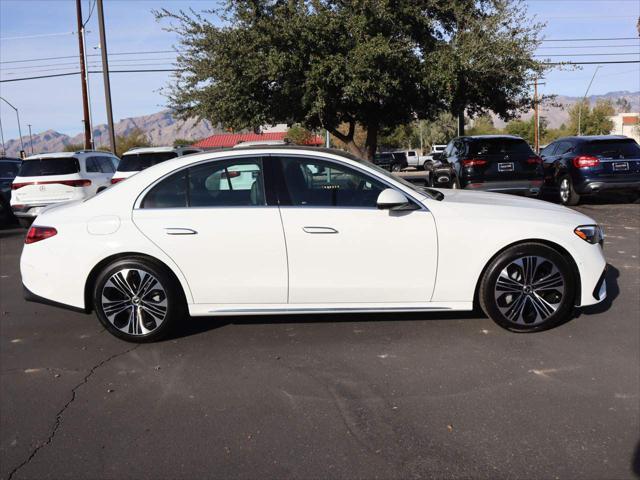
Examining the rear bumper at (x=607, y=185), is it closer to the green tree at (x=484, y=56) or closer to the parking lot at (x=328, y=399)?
the green tree at (x=484, y=56)

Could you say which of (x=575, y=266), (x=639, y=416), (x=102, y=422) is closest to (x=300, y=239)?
(x=102, y=422)

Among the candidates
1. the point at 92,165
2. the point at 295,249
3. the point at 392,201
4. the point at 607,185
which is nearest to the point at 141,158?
the point at 92,165

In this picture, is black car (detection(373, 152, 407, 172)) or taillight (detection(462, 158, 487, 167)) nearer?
taillight (detection(462, 158, 487, 167))

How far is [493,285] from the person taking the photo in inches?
182

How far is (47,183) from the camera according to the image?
1167 centimetres

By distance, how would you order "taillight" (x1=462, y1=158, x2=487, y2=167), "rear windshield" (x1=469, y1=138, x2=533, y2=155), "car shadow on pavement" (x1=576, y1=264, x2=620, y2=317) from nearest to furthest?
"car shadow on pavement" (x1=576, y1=264, x2=620, y2=317) < "taillight" (x1=462, y1=158, x2=487, y2=167) < "rear windshield" (x1=469, y1=138, x2=533, y2=155)

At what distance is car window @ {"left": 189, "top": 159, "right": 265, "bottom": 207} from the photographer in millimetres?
4691

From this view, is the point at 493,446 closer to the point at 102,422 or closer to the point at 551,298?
the point at 551,298

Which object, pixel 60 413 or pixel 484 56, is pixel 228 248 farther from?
pixel 484 56

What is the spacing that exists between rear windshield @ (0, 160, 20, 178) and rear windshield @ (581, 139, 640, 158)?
1361 cm

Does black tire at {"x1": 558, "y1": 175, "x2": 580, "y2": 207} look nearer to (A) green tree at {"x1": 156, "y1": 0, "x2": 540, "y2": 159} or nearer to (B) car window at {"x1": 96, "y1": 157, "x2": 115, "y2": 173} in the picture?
(A) green tree at {"x1": 156, "y1": 0, "x2": 540, "y2": 159}

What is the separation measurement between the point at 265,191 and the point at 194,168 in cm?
65

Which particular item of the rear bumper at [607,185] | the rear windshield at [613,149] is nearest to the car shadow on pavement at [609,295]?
the rear bumper at [607,185]

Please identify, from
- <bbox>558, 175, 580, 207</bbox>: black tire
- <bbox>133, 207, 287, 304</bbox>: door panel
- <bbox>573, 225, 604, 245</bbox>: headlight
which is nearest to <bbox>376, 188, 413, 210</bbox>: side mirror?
<bbox>133, 207, 287, 304</bbox>: door panel
